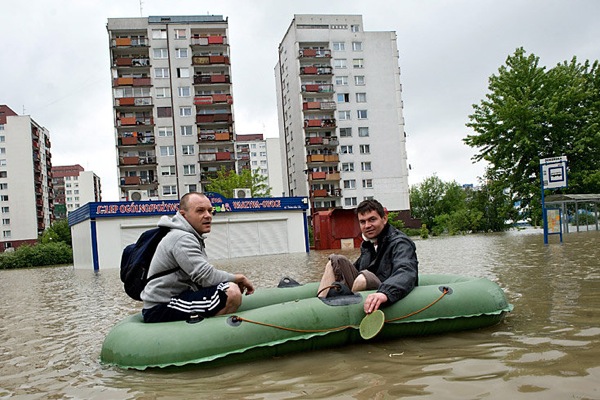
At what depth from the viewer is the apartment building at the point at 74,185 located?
150 meters

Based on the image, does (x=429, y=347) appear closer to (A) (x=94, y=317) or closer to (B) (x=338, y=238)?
(A) (x=94, y=317)

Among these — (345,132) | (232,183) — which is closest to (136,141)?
(232,183)

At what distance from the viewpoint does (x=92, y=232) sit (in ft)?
85.8

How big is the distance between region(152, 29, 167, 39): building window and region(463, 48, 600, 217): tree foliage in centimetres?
3716

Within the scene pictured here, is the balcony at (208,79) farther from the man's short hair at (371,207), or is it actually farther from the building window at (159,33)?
the man's short hair at (371,207)

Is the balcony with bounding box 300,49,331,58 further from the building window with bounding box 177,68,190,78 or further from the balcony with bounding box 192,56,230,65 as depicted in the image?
the building window with bounding box 177,68,190,78

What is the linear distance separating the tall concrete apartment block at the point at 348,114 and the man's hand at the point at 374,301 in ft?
176

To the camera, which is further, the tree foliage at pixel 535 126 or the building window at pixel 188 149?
the building window at pixel 188 149

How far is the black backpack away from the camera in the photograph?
5.01 meters

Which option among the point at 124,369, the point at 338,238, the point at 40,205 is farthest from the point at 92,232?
the point at 40,205

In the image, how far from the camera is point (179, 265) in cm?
485

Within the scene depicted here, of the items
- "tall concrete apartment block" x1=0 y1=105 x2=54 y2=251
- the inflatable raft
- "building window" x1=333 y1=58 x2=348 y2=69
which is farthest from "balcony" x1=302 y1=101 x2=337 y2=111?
the inflatable raft

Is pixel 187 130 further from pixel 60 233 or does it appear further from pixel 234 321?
pixel 234 321

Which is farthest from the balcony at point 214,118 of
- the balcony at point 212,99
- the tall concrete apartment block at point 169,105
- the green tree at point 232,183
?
the green tree at point 232,183
